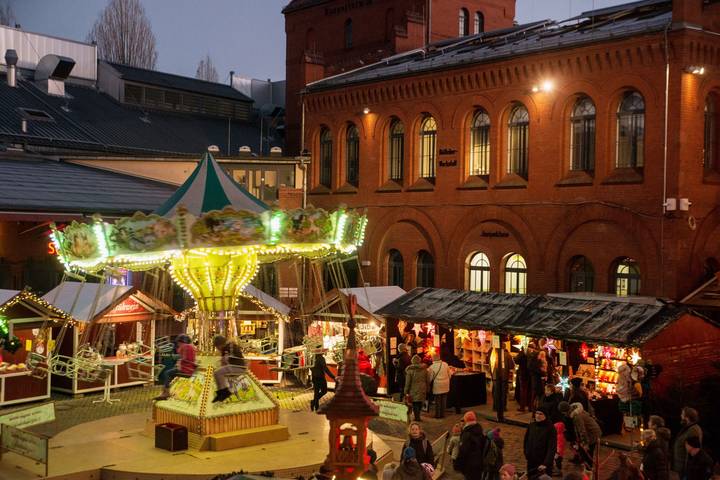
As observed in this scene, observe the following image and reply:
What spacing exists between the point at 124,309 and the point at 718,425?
15.5 m

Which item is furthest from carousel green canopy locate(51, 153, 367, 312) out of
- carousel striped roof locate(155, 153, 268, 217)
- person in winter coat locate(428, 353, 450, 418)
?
person in winter coat locate(428, 353, 450, 418)

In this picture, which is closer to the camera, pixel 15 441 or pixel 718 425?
pixel 15 441

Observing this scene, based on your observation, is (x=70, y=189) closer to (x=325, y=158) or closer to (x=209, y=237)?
(x=325, y=158)

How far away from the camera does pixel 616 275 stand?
88.2 ft

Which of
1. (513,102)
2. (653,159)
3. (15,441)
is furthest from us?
(513,102)

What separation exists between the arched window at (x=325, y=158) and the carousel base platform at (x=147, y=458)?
17.4 meters

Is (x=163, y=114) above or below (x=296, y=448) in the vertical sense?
above

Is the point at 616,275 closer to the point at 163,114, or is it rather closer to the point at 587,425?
the point at 587,425

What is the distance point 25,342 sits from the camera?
989 inches

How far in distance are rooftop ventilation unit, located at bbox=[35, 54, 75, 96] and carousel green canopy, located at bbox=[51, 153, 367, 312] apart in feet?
77.0

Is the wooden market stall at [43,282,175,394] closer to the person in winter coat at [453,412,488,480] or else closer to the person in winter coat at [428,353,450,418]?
the person in winter coat at [428,353,450,418]

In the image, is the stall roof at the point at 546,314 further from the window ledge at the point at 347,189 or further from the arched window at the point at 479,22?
the arched window at the point at 479,22

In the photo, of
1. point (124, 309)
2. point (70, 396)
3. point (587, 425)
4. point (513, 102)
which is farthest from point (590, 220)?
point (70, 396)

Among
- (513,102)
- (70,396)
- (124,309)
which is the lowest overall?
(70,396)
